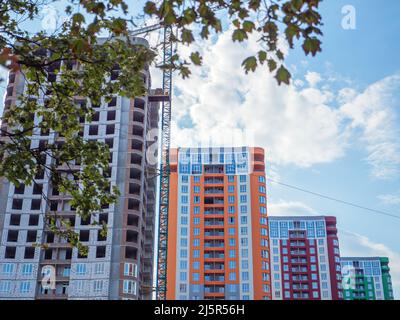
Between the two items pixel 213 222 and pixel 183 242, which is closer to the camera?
pixel 183 242

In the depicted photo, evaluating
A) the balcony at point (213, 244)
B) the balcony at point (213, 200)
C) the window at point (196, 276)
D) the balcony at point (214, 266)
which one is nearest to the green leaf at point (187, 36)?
the window at point (196, 276)

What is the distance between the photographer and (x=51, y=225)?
11.7 meters

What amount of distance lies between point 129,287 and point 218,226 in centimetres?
3934

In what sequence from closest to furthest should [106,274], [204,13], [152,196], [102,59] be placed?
[204,13], [102,59], [106,274], [152,196]

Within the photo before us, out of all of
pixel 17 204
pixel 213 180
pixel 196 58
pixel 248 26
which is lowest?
pixel 196 58

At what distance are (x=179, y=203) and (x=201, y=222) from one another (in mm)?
6591

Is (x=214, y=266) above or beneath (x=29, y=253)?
above

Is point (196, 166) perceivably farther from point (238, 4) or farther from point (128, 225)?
point (238, 4)

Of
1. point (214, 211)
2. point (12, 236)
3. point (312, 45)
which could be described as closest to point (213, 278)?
point (214, 211)

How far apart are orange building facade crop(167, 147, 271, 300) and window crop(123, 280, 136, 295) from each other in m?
30.9

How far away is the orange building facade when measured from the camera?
96.4 m

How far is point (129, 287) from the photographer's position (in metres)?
64.7

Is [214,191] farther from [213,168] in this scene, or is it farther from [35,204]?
[35,204]
